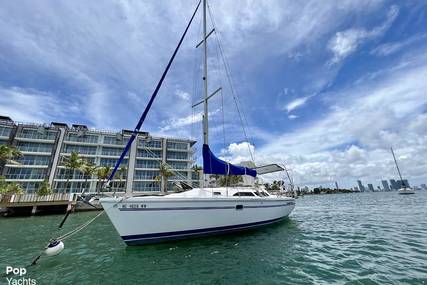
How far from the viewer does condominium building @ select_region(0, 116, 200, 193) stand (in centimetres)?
3844

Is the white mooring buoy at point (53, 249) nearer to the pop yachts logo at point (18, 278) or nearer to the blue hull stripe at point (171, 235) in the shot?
the pop yachts logo at point (18, 278)

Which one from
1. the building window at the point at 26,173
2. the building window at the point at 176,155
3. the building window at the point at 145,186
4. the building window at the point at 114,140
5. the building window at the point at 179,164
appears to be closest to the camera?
the building window at the point at 26,173

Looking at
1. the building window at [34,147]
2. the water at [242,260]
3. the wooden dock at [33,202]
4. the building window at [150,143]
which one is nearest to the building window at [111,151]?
the building window at [150,143]

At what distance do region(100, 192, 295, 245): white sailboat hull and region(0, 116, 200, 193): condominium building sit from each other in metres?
28.2

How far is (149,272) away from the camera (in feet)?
17.3

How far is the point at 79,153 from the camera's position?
43.2 m

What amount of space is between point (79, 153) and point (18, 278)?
4605 cm

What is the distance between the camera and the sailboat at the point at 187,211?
693 centimetres

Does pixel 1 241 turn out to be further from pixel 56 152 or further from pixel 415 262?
pixel 56 152

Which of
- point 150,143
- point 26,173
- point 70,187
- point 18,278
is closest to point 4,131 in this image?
point 26,173

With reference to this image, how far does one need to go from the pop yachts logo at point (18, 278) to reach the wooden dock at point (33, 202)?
63.3 feet

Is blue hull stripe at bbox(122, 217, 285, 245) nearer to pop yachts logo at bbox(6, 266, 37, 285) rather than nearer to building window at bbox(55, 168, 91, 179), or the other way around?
pop yachts logo at bbox(6, 266, 37, 285)

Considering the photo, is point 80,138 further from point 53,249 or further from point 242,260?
point 242,260

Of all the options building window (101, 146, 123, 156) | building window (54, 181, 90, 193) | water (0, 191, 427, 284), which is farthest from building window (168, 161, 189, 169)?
water (0, 191, 427, 284)
